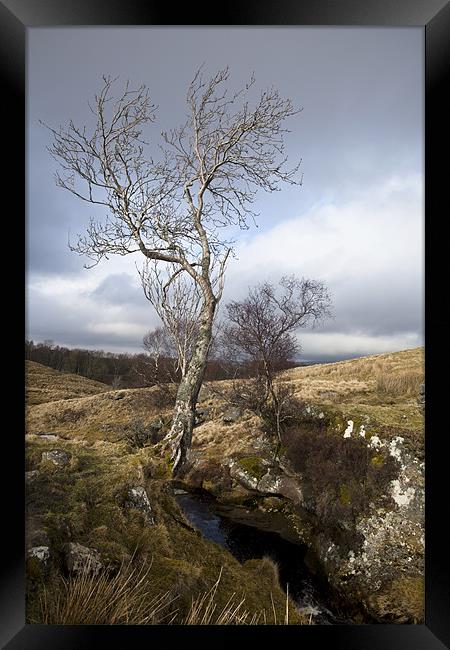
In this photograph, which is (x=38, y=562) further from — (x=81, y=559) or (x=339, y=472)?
(x=339, y=472)

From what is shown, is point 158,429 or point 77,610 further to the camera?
point 158,429

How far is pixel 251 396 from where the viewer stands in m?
2.04

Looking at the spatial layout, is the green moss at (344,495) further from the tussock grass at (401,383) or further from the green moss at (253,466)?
the tussock grass at (401,383)

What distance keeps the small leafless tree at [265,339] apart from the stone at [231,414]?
4.5 inches

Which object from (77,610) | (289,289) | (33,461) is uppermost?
(289,289)

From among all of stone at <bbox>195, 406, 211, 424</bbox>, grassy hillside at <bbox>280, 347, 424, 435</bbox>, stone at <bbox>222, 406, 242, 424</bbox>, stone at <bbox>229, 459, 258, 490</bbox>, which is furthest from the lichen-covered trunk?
grassy hillside at <bbox>280, 347, 424, 435</bbox>

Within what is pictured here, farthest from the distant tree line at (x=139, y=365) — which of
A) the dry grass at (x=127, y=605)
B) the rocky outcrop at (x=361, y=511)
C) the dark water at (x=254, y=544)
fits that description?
the dry grass at (x=127, y=605)

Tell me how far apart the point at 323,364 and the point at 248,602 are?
1.53 metres

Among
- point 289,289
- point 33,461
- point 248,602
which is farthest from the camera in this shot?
point 289,289

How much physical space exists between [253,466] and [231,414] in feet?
1.26

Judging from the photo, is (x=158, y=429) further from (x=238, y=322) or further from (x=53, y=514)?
(x=238, y=322)
